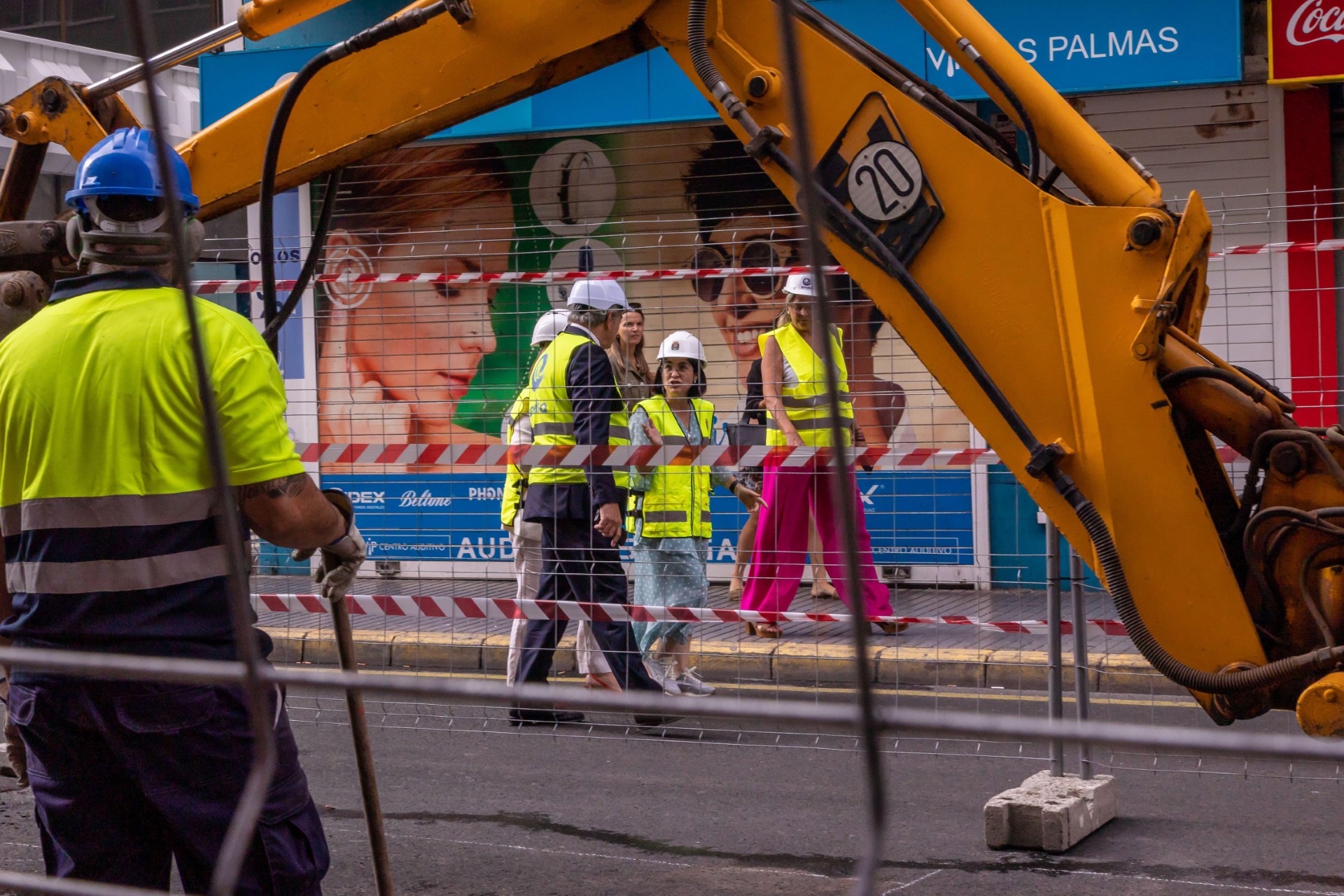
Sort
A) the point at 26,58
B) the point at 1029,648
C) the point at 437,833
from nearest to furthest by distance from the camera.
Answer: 1. the point at 437,833
2. the point at 1029,648
3. the point at 26,58

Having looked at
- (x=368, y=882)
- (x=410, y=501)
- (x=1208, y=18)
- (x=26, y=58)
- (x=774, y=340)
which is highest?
(x=26, y=58)

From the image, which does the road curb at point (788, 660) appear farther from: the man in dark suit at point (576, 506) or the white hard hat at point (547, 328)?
the white hard hat at point (547, 328)

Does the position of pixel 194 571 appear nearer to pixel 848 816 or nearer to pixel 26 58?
pixel 848 816

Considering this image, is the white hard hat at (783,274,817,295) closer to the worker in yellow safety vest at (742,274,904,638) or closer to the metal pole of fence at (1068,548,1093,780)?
the worker in yellow safety vest at (742,274,904,638)

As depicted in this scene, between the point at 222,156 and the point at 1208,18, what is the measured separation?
23.8 feet

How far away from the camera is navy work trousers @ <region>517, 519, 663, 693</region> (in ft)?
22.5

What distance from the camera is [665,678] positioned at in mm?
7531

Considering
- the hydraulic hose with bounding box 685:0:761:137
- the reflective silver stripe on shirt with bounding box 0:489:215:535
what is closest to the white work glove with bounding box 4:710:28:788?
the reflective silver stripe on shirt with bounding box 0:489:215:535

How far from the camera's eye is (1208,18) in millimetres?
9633

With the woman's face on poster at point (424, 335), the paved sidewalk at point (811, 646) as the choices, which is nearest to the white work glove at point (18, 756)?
the woman's face on poster at point (424, 335)

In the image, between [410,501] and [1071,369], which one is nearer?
[1071,369]

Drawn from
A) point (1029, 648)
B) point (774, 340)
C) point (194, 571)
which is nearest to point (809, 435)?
point (774, 340)

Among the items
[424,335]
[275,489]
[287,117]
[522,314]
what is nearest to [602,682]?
[522,314]

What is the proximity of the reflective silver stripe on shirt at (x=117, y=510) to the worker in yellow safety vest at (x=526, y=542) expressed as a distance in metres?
4.13
